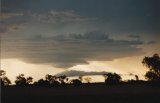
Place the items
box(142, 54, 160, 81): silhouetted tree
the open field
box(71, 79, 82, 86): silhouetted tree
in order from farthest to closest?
box(71, 79, 82, 86): silhouetted tree → box(142, 54, 160, 81): silhouetted tree → the open field

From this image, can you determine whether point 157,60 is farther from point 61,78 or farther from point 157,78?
point 61,78

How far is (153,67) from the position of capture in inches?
1040

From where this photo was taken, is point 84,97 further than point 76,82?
No

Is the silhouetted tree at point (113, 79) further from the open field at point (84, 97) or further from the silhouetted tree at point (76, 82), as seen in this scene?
the open field at point (84, 97)

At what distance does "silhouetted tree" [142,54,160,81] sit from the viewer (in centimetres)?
2530

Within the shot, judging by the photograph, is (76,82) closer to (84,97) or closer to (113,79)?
(113,79)

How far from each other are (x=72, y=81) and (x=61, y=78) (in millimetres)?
1399

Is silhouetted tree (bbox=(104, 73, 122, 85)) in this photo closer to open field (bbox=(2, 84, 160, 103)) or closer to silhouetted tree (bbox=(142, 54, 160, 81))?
silhouetted tree (bbox=(142, 54, 160, 81))

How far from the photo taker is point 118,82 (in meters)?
28.4

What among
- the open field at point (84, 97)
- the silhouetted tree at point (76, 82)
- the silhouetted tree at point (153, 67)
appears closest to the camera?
the open field at point (84, 97)

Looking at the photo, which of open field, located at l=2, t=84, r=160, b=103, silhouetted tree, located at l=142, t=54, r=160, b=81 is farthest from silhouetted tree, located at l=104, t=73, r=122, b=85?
open field, located at l=2, t=84, r=160, b=103

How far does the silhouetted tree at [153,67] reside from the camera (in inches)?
996

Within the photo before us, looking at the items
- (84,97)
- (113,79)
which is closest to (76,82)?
(113,79)

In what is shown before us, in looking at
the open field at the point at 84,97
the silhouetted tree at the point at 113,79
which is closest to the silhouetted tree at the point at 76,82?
the silhouetted tree at the point at 113,79
